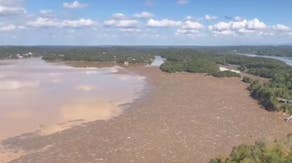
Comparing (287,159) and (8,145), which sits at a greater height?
(287,159)

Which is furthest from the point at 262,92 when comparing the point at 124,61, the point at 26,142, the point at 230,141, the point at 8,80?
the point at 124,61

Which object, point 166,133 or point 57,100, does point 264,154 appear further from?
point 57,100

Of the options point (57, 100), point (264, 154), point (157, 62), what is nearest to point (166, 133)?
point (264, 154)

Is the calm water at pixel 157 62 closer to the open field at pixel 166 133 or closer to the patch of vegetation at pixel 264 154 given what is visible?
the open field at pixel 166 133

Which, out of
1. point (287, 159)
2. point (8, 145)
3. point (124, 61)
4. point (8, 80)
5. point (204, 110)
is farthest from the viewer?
point (124, 61)

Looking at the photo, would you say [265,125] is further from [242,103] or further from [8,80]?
[8,80]

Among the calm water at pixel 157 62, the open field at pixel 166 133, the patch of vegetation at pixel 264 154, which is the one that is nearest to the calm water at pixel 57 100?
the open field at pixel 166 133
